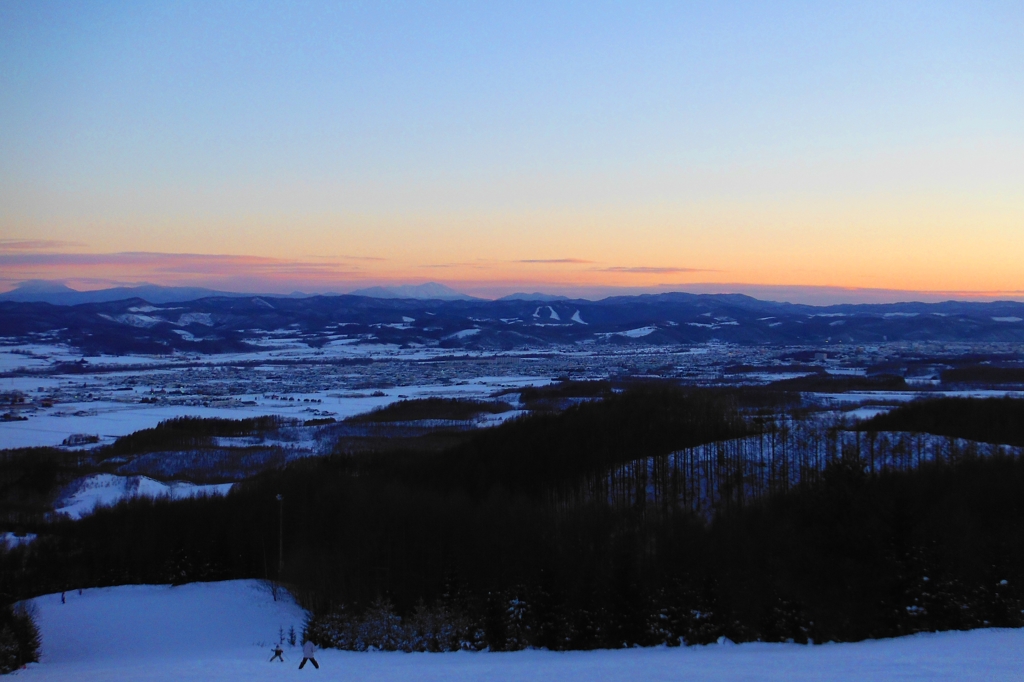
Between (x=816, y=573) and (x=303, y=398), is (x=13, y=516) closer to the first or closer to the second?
(x=816, y=573)

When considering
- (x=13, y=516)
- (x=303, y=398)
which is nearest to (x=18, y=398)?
(x=303, y=398)

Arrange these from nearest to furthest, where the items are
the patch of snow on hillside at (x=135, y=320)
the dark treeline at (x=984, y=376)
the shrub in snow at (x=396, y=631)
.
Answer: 1. the shrub in snow at (x=396, y=631)
2. the dark treeline at (x=984, y=376)
3. the patch of snow on hillside at (x=135, y=320)

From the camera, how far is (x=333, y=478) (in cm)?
3250

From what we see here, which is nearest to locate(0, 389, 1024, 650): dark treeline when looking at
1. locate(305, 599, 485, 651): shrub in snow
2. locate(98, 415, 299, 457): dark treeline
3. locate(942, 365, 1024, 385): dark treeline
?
locate(305, 599, 485, 651): shrub in snow

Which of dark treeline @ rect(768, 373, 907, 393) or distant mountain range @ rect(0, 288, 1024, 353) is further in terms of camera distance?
distant mountain range @ rect(0, 288, 1024, 353)

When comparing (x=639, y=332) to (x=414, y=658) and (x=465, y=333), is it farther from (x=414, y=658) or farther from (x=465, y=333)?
(x=414, y=658)

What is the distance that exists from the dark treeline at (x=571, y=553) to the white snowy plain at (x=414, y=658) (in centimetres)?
169

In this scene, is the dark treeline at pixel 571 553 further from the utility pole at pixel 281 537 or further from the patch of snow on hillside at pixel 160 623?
the patch of snow on hillside at pixel 160 623

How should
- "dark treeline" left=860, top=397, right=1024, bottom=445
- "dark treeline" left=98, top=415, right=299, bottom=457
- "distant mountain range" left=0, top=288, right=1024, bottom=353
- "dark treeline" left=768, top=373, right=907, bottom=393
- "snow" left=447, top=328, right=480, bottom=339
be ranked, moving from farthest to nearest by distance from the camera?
"snow" left=447, top=328, right=480, bottom=339 < "distant mountain range" left=0, top=288, right=1024, bottom=353 < "dark treeline" left=768, top=373, right=907, bottom=393 < "dark treeline" left=98, top=415, right=299, bottom=457 < "dark treeline" left=860, top=397, right=1024, bottom=445

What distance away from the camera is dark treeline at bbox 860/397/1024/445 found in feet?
122

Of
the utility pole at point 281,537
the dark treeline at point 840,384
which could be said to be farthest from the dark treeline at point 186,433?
the dark treeline at point 840,384

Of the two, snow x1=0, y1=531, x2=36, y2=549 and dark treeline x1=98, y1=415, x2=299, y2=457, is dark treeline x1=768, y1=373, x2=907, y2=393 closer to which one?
dark treeline x1=98, y1=415, x2=299, y2=457

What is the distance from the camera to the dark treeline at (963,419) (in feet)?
122

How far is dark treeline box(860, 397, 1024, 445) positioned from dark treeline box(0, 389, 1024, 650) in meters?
6.16
